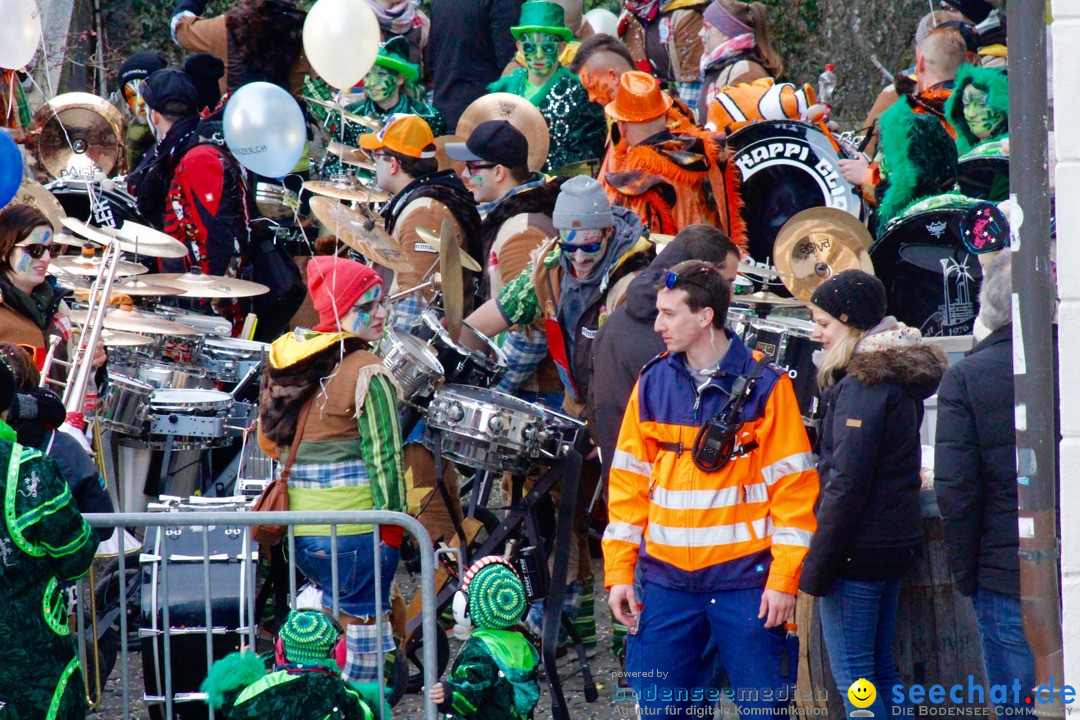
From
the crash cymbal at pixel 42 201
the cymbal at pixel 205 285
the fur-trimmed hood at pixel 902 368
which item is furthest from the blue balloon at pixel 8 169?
the fur-trimmed hood at pixel 902 368

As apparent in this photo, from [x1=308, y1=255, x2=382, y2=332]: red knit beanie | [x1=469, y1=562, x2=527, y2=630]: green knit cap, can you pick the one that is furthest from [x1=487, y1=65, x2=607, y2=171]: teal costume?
[x1=469, y1=562, x2=527, y2=630]: green knit cap

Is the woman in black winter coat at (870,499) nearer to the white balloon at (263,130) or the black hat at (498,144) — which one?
the black hat at (498,144)

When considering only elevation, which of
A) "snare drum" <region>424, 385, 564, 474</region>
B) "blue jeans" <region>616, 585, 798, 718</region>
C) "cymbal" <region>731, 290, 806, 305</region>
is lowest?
"blue jeans" <region>616, 585, 798, 718</region>

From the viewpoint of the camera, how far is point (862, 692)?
4.73m

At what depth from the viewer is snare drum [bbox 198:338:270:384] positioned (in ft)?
24.2

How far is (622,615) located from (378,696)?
0.89 meters

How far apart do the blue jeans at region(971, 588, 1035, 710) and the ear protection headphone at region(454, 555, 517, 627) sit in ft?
4.91

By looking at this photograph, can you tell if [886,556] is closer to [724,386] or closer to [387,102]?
[724,386]

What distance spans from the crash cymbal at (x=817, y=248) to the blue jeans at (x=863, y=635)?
2254 mm

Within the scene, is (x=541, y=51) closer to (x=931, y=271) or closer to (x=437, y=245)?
(x=437, y=245)

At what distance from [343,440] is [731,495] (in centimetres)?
168

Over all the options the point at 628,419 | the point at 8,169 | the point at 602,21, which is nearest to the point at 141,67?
the point at 602,21

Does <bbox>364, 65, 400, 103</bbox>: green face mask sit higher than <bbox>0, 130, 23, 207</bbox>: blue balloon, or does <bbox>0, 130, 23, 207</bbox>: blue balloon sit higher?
<bbox>364, 65, 400, 103</bbox>: green face mask

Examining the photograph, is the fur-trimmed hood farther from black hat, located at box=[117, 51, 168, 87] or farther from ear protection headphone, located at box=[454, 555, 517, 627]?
black hat, located at box=[117, 51, 168, 87]
